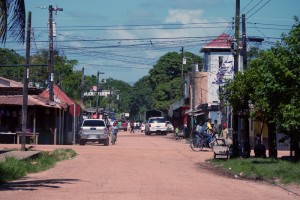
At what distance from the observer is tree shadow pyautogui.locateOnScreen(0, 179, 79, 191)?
1459cm

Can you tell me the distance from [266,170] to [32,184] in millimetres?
7951

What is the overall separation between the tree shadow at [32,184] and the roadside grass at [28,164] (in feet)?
1.84

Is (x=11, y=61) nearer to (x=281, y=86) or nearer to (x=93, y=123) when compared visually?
(x=93, y=123)

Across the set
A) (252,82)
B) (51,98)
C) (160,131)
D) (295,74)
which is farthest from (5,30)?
(160,131)

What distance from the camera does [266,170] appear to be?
19281 mm

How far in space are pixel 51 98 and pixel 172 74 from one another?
60.0 metres

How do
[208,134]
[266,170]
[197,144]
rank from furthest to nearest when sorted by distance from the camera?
[197,144], [208,134], [266,170]

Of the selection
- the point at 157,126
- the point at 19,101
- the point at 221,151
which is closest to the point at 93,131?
the point at 19,101

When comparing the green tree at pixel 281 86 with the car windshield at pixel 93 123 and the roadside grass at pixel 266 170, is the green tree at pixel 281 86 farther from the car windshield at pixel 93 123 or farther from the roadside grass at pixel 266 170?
the car windshield at pixel 93 123

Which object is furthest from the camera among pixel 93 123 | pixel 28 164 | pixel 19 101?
pixel 93 123

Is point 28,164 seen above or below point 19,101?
below

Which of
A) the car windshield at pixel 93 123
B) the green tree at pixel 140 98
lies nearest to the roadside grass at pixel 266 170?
the car windshield at pixel 93 123

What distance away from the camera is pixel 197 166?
77.7ft

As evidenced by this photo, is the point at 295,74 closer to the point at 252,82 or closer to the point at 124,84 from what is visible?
the point at 252,82
